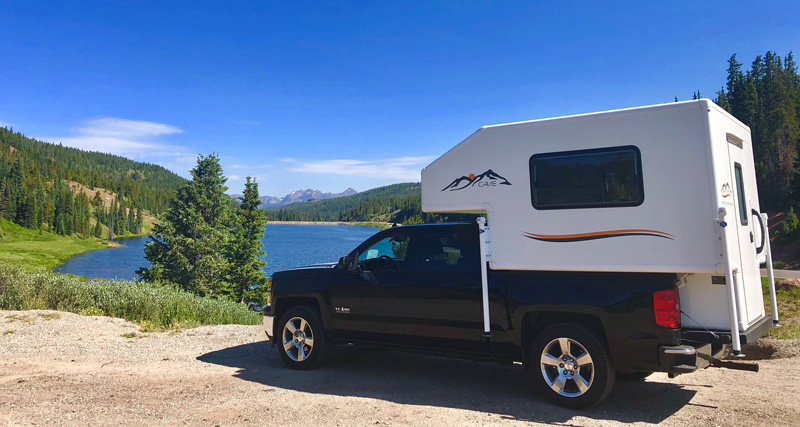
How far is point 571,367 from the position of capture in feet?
17.1

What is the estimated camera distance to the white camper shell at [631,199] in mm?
4918

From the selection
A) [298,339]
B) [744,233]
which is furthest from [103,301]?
[744,233]

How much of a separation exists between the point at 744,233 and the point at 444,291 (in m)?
3.49

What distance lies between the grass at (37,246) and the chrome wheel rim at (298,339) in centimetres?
7437

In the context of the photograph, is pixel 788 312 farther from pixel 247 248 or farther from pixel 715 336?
pixel 247 248

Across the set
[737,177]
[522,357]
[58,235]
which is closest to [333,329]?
[522,357]

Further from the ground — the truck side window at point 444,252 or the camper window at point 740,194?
the camper window at point 740,194

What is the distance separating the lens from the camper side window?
5.25m

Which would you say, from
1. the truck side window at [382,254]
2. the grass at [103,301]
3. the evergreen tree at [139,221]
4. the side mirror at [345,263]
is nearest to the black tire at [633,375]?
the truck side window at [382,254]

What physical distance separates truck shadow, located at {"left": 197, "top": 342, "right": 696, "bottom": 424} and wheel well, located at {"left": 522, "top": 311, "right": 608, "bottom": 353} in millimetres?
734

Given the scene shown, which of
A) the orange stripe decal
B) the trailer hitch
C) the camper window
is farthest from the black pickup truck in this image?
the camper window

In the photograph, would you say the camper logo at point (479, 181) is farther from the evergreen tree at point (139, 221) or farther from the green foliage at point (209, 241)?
the evergreen tree at point (139, 221)

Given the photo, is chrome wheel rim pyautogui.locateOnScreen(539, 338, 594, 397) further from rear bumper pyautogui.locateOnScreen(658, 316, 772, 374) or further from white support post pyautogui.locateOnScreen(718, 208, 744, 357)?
white support post pyautogui.locateOnScreen(718, 208, 744, 357)

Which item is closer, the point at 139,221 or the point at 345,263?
the point at 345,263
